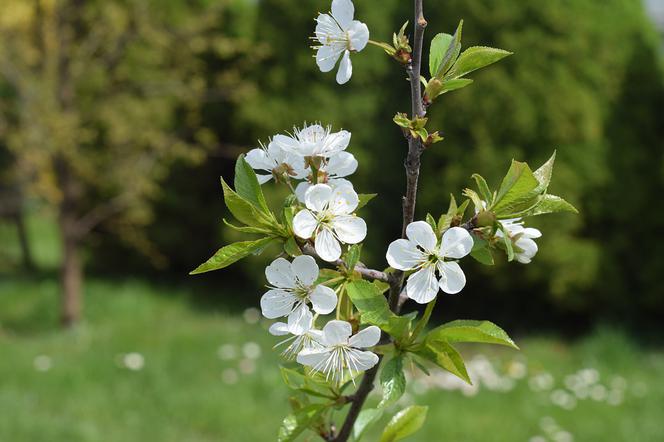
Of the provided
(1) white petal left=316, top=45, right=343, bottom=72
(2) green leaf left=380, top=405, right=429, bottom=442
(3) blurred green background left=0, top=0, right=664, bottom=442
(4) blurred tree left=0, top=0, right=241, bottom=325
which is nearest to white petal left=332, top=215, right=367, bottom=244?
(1) white petal left=316, top=45, right=343, bottom=72

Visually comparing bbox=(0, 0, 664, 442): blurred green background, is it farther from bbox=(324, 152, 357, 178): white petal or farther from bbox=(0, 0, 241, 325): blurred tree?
bbox=(324, 152, 357, 178): white petal

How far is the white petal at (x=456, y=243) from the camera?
32.8 inches

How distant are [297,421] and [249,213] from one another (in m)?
0.28

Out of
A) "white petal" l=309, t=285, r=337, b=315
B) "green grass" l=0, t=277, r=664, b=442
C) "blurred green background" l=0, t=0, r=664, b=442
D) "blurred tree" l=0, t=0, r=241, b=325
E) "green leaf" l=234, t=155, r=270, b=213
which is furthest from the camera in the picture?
"blurred tree" l=0, t=0, r=241, b=325

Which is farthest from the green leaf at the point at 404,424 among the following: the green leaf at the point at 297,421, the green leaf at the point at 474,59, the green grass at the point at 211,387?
the green grass at the point at 211,387

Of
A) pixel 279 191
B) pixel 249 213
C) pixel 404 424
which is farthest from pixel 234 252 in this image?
pixel 279 191

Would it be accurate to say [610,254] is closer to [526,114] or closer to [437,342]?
[526,114]

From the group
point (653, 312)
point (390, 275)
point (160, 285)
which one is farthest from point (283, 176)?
point (160, 285)

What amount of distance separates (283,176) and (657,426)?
341cm

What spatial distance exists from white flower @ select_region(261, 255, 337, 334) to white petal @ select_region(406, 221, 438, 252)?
11 centimetres

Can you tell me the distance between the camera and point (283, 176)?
966mm

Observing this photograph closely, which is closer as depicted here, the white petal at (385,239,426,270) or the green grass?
the white petal at (385,239,426,270)

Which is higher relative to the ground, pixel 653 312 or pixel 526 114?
pixel 526 114

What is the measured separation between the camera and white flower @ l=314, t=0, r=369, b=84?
0.92m
